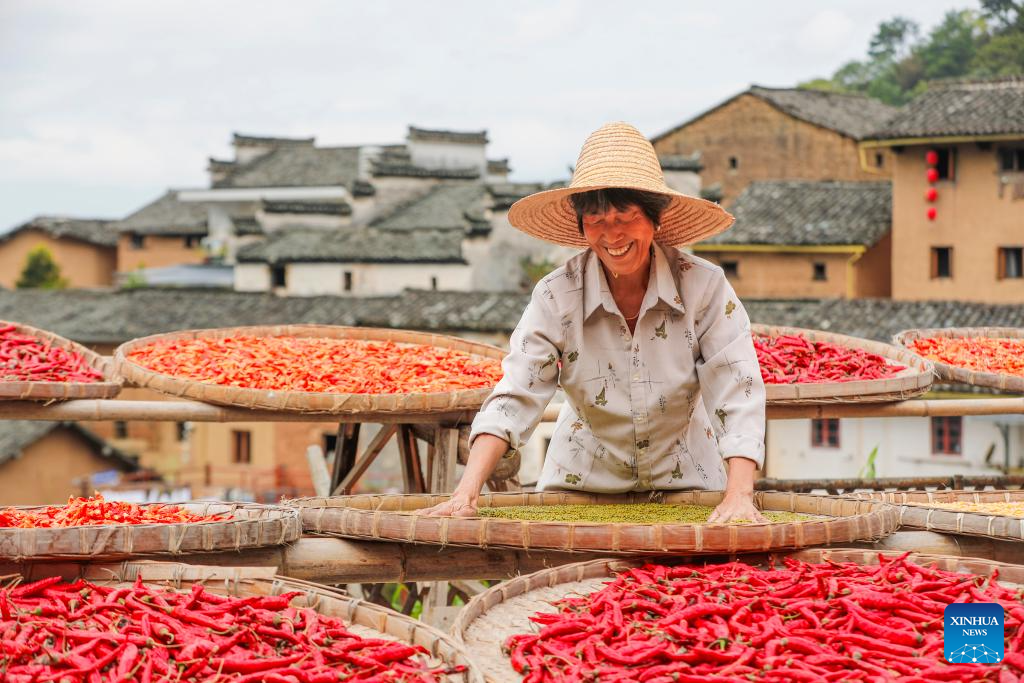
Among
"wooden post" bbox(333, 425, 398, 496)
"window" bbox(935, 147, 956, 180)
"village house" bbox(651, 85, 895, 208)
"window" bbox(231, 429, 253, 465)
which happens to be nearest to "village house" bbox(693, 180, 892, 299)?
"window" bbox(935, 147, 956, 180)

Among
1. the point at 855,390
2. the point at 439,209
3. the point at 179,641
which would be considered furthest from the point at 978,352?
the point at 439,209

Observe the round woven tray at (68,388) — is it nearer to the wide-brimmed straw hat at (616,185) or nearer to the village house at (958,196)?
the wide-brimmed straw hat at (616,185)

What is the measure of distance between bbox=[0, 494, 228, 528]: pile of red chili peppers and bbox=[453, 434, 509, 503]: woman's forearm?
2.06ft

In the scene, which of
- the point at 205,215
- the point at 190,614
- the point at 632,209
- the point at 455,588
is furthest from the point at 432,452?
the point at 205,215

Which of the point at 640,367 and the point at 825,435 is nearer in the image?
the point at 640,367

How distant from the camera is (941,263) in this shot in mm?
27297

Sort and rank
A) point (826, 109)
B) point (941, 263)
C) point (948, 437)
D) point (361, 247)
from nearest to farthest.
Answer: point (948, 437) → point (941, 263) → point (361, 247) → point (826, 109)

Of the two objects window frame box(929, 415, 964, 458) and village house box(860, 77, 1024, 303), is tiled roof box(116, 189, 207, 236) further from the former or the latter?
window frame box(929, 415, 964, 458)

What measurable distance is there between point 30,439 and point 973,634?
22.9 meters

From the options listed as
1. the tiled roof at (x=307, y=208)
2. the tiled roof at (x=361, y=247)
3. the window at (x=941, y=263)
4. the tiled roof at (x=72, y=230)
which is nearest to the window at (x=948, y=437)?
the window at (x=941, y=263)

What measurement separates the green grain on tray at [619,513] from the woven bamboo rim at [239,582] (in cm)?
72

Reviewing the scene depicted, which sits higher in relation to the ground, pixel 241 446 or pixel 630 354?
pixel 630 354

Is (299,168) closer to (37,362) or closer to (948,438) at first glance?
(948,438)

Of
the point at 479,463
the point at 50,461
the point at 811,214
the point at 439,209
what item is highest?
the point at 439,209
